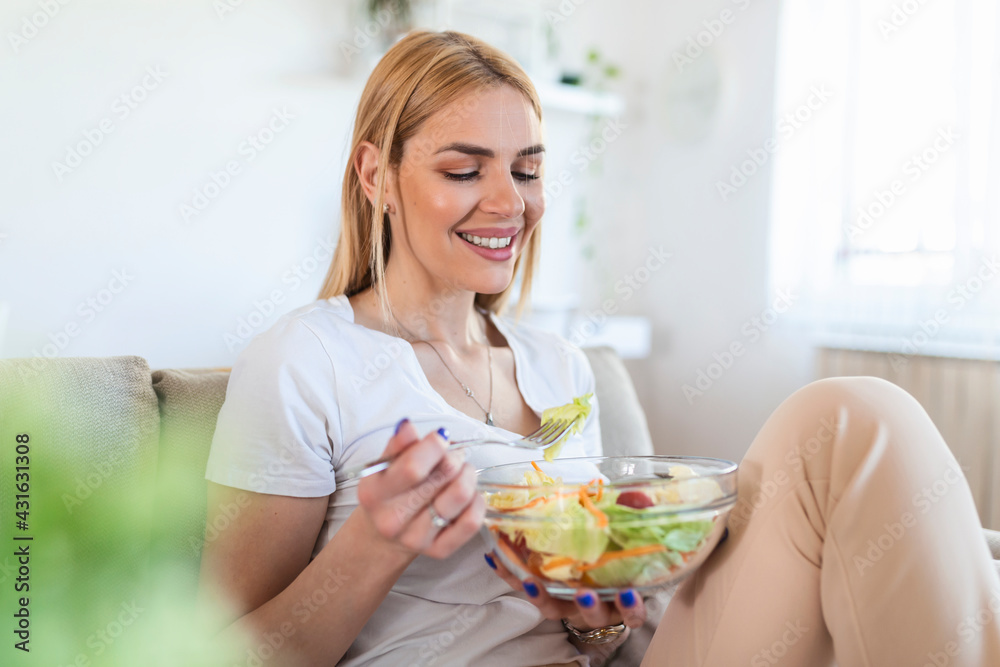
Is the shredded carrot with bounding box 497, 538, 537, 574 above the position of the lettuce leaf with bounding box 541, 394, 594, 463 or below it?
below

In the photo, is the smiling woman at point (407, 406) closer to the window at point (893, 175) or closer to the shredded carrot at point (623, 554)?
the shredded carrot at point (623, 554)

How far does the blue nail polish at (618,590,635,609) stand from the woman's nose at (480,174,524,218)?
628 millimetres

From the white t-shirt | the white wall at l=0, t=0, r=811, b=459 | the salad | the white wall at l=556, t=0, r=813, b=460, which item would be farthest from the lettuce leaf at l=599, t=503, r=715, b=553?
the white wall at l=556, t=0, r=813, b=460

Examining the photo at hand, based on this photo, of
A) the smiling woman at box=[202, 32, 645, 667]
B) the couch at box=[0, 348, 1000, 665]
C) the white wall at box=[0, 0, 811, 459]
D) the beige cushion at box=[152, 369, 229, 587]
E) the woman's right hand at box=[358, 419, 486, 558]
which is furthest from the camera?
the white wall at box=[0, 0, 811, 459]

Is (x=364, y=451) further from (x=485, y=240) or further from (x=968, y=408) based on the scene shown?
(x=968, y=408)

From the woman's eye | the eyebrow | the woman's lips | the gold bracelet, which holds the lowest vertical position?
the gold bracelet

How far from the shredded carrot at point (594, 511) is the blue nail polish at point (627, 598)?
0.09 m

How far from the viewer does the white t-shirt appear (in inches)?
39.6

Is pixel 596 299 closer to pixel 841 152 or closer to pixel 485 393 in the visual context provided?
pixel 841 152

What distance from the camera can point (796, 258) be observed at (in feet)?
9.40

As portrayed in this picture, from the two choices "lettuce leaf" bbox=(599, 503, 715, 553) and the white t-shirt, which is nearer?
"lettuce leaf" bbox=(599, 503, 715, 553)

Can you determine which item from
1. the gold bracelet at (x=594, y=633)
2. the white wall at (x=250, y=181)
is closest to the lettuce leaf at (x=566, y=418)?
the gold bracelet at (x=594, y=633)

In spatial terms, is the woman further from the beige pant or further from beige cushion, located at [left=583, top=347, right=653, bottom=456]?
beige cushion, located at [left=583, top=347, right=653, bottom=456]

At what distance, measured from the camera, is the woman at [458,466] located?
786 mm
